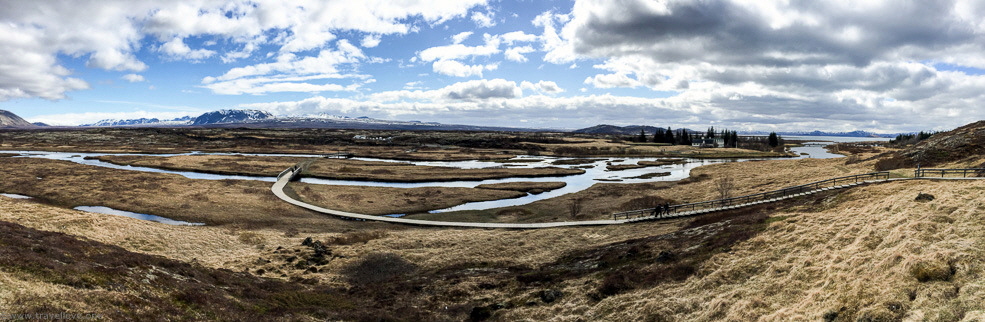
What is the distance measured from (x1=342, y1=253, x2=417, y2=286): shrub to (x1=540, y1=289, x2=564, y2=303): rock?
12.2m

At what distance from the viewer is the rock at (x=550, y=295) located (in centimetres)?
2350

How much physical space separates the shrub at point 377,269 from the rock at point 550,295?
12239 millimetres

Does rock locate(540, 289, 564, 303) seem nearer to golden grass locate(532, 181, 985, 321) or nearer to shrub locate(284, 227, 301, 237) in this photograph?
golden grass locate(532, 181, 985, 321)

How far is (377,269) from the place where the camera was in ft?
107

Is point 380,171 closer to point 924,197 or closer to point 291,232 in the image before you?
point 291,232

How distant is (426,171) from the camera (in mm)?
95000

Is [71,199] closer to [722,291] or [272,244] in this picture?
[272,244]

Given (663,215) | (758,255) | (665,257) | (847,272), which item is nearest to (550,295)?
(665,257)

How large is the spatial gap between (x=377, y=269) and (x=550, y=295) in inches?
596

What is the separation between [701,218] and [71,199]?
250ft

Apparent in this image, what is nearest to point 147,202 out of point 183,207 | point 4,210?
point 183,207

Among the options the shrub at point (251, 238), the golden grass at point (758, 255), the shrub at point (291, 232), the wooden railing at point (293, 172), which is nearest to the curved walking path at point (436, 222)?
the golden grass at point (758, 255)

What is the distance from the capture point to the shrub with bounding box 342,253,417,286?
30859 mm

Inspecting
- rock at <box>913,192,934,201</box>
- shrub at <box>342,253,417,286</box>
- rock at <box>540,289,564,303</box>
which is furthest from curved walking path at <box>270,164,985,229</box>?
rock at <box>540,289,564,303</box>
